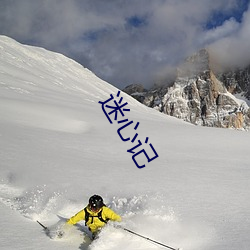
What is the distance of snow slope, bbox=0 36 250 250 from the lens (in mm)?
5555

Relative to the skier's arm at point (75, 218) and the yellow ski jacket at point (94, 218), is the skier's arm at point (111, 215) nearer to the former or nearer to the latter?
the yellow ski jacket at point (94, 218)

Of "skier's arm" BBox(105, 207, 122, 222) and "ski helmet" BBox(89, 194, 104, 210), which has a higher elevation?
"ski helmet" BBox(89, 194, 104, 210)

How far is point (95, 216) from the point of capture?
597cm

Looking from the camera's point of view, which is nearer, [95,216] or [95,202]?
[95,202]

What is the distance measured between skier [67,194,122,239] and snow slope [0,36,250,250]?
0.72 feet

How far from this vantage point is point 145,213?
6.51 m

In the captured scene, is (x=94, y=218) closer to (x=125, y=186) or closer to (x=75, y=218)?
(x=75, y=218)

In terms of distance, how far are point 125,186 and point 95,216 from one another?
2.24m

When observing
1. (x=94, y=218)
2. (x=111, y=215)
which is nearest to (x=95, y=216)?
(x=94, y=218)

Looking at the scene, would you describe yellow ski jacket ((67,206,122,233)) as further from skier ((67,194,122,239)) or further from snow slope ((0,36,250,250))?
snow slope ((0,36,250,250))

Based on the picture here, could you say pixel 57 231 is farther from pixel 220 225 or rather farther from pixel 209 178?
pixel 209 178

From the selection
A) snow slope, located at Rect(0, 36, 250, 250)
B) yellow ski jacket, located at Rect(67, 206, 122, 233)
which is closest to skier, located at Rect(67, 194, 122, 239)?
yellow ski jacket, located at Rect(67, 206, 122, 233)

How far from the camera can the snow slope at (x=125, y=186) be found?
219 inches

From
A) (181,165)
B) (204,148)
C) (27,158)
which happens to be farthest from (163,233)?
(204,148)
